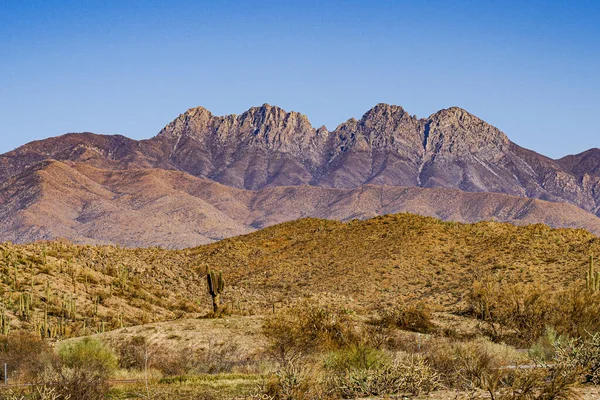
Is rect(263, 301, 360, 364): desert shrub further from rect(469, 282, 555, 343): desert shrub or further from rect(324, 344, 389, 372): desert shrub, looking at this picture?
rect(469, 282, 555, 343): desert shrub

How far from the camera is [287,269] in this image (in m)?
57.0

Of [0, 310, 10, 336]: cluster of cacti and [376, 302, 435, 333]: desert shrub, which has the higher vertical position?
[0, 310, 10, 336]: cluster of cacti

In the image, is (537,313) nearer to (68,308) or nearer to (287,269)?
(68,308)

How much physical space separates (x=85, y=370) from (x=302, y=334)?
284 inches

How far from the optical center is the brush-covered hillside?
40.9 m

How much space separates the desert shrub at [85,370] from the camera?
16859mm

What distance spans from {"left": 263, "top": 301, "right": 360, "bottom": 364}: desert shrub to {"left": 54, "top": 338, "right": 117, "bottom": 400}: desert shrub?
5.03m

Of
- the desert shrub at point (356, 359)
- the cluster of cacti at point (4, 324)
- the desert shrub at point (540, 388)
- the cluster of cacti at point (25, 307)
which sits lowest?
the desert shrub at point (540, 388)

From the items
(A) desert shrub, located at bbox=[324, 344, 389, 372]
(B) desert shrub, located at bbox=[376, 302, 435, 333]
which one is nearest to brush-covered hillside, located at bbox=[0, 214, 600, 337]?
(B) desert shrub, located at bbox=[376, 302, 435, 333]

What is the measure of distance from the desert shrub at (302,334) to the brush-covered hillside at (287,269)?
1344 centimetres

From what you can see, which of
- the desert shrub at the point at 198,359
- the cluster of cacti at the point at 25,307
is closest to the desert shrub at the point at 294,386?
the desert shrub at the point at 198,359

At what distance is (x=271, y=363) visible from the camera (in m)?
24.8

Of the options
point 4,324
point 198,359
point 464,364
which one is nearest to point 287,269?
point 4,324

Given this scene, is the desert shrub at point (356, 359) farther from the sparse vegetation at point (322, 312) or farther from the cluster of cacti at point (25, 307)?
the cluster of cacti at point (25, 307)
